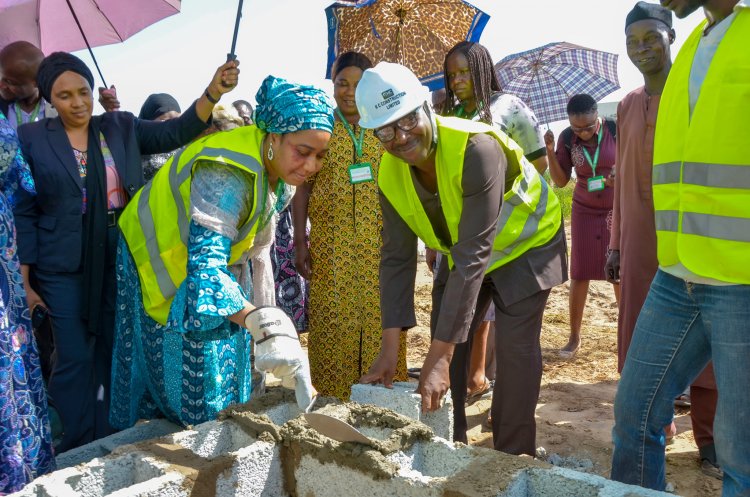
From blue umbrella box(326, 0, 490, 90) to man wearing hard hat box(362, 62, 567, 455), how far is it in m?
1.98

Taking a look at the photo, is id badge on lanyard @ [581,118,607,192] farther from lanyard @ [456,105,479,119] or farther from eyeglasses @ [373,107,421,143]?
eyeglasses @ [373,107,421,143]

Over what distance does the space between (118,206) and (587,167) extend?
3454mm

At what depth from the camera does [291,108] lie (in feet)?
7.45

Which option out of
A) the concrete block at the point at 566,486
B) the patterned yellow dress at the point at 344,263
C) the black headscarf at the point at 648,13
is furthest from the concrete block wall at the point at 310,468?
the black headscarf at the point at 648,13

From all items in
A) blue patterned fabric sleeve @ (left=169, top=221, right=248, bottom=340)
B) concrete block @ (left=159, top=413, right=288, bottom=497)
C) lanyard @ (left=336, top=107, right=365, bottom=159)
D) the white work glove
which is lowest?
concrete block @ (left=159, top=413, right=288, bottom=497)

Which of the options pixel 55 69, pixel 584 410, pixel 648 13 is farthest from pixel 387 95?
pixel 584 410

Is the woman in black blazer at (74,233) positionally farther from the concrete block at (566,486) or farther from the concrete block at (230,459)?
the concrete block at (566,486)

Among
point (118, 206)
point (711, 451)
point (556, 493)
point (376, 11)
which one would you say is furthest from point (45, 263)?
point (711, 451)

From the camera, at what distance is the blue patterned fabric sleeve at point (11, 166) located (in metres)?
2.47

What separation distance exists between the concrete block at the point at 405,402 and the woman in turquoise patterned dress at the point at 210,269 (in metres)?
0.45

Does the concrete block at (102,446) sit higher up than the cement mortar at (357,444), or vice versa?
the cement mortar at (357,444)

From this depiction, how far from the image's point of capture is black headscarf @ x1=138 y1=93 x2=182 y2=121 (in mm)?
4691

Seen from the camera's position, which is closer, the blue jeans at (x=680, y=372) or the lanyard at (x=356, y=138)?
the blue jeans at (x=680, y=372)

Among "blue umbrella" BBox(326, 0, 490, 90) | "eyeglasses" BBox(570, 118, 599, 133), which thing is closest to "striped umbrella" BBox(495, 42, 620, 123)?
"eyeglasses" BBox(570, 118, 599, 133)
